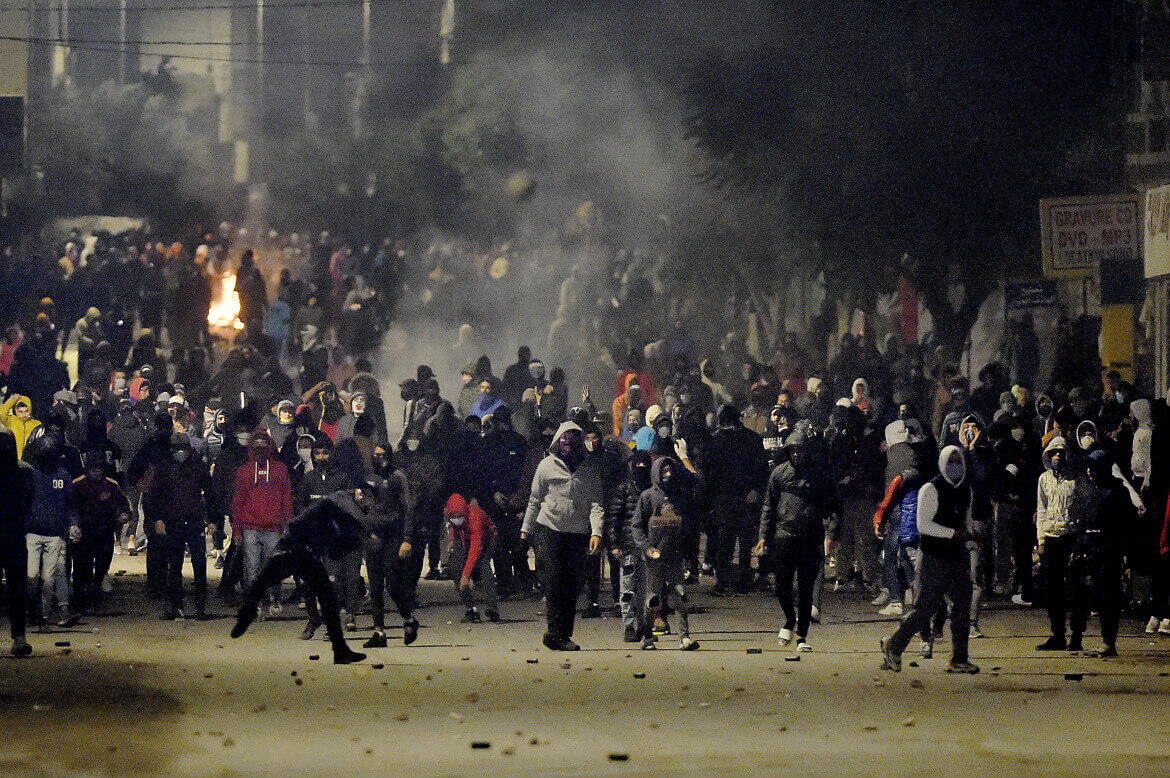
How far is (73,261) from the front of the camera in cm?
4234

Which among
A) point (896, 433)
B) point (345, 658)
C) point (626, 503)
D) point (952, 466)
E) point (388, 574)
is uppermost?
point (896, 433)

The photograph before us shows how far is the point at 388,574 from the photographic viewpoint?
16.3m

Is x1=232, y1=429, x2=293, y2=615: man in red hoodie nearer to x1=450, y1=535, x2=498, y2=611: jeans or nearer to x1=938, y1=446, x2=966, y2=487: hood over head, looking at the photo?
x1=450, y1=535, x2=498, y2=611: jeans

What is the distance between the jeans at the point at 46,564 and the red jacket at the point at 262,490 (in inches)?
54.6

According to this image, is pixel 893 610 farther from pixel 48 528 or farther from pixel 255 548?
pixel 48 528

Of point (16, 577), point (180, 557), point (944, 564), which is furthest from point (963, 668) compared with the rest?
point (180, 557)

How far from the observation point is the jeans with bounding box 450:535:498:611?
18.0m

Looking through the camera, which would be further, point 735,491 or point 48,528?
point 735,491

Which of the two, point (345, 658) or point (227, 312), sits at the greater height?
point (227, 312)

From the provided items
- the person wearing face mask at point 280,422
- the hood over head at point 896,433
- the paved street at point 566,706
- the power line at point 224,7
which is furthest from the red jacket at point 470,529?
the power line at point 224,7

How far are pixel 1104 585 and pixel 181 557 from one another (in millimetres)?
7281

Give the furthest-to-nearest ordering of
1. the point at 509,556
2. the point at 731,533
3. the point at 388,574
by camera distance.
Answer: the point at 731,533, the point at 509,556, the point at 388,574

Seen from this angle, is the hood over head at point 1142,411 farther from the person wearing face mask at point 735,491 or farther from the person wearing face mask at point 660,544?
the person wearing face mask at point 660,544

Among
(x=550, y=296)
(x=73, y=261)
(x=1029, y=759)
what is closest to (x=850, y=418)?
(x=1029, y=759)
